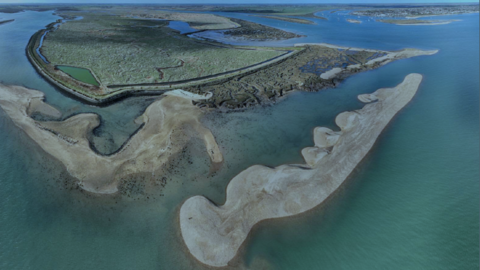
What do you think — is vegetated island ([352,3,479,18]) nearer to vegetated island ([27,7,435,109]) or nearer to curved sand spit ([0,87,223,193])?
vegetated island ([27,7,435,109])

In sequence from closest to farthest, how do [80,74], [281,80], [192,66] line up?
[80,74], [281,80], [192,66]

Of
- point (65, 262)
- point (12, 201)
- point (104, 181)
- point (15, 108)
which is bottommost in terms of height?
point (65, 262)

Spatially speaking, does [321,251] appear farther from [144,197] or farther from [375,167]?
[144,197]

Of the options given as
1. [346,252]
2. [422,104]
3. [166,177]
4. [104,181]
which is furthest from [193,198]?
[422,104]

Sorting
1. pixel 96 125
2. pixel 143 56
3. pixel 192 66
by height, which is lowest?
pixel 96 125

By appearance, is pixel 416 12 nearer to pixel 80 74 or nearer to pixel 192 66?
pixel 192 66

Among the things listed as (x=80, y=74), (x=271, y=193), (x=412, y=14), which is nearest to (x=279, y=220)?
(x=271, y=193)

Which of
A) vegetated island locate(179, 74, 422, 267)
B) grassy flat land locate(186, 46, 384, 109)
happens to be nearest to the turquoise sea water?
vegetated island locate(179, 74, 422, 267)
